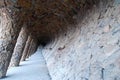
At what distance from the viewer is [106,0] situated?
203 inches

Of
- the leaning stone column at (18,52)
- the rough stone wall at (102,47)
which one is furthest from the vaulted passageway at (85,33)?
the leaning stone column at (18,52)

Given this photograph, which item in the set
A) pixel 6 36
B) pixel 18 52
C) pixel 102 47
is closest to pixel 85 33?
pixel 102 47

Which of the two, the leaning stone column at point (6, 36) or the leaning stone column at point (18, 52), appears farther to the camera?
the leaning stone column at point (18, 52)

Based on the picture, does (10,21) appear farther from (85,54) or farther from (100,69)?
(100,69)

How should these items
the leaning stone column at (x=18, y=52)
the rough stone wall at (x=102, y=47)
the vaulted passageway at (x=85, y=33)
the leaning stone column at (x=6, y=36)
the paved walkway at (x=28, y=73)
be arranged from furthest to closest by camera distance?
the leaning stone column at (x=18, y=52), the paved walkway at (x=28, y=73), the leaning stone column at (x=6, y=36), the vaulted passageway at (x=85, y=33), the rough stone wall at (x=102, y=47)

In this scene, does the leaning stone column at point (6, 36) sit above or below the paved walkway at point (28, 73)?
above

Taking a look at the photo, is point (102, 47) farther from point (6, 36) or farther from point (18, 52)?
point (18, 52)

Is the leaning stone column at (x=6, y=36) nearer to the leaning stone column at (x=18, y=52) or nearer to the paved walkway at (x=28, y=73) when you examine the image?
the paved walkway at (x=28, y=73)

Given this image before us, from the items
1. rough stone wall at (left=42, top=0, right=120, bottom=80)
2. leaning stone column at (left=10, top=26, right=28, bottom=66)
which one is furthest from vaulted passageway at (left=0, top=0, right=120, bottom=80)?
leaning stone column at (left=10, top=26, right=28, bottom=66)

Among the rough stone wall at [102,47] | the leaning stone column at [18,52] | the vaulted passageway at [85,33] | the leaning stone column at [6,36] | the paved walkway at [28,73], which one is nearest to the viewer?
the rough stone wall at [102,47]

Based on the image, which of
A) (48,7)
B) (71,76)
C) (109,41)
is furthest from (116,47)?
(48,7)

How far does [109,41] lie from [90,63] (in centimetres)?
59

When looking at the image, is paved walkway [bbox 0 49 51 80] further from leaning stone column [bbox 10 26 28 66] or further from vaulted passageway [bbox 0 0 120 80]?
leaning stone column [bbox 10 26 28 66]

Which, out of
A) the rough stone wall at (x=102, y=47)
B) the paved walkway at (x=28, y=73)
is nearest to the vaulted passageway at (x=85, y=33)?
the rough stone wall at (x=102, y=47)
